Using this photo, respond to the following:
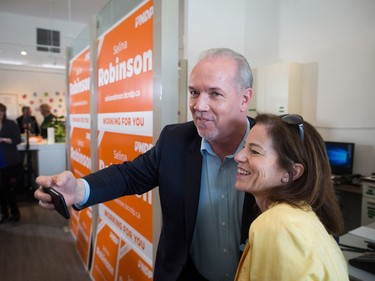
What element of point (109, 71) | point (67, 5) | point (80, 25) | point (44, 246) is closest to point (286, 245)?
point (109, 71)

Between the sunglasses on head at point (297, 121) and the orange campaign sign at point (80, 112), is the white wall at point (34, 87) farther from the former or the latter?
the sunglasses on head at point (297, 121)

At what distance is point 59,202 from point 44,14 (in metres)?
7.90

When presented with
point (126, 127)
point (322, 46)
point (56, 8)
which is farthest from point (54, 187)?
point (56, 8)

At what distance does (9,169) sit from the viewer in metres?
4.39

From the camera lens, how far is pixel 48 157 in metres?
5.61

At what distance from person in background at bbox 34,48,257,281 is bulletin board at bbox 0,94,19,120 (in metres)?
8.24

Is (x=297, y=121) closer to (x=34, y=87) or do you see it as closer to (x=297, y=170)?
(x=297, y=170)

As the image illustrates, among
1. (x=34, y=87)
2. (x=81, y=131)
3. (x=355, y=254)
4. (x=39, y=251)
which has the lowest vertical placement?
(x=39, y=251)

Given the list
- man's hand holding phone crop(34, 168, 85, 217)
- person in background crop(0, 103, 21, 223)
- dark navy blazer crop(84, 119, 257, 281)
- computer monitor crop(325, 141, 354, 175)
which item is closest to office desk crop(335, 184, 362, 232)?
computer monitor crop(325, 141, 354, 175)

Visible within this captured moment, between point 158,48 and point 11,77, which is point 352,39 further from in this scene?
point 11,77

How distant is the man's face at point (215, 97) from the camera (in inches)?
45.8

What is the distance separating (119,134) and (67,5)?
18.9ft

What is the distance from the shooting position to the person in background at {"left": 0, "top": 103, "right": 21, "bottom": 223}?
4.29 metres

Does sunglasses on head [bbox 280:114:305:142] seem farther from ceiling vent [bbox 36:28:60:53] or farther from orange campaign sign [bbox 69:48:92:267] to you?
ceiling vent [bbox 36:28:60:53]
